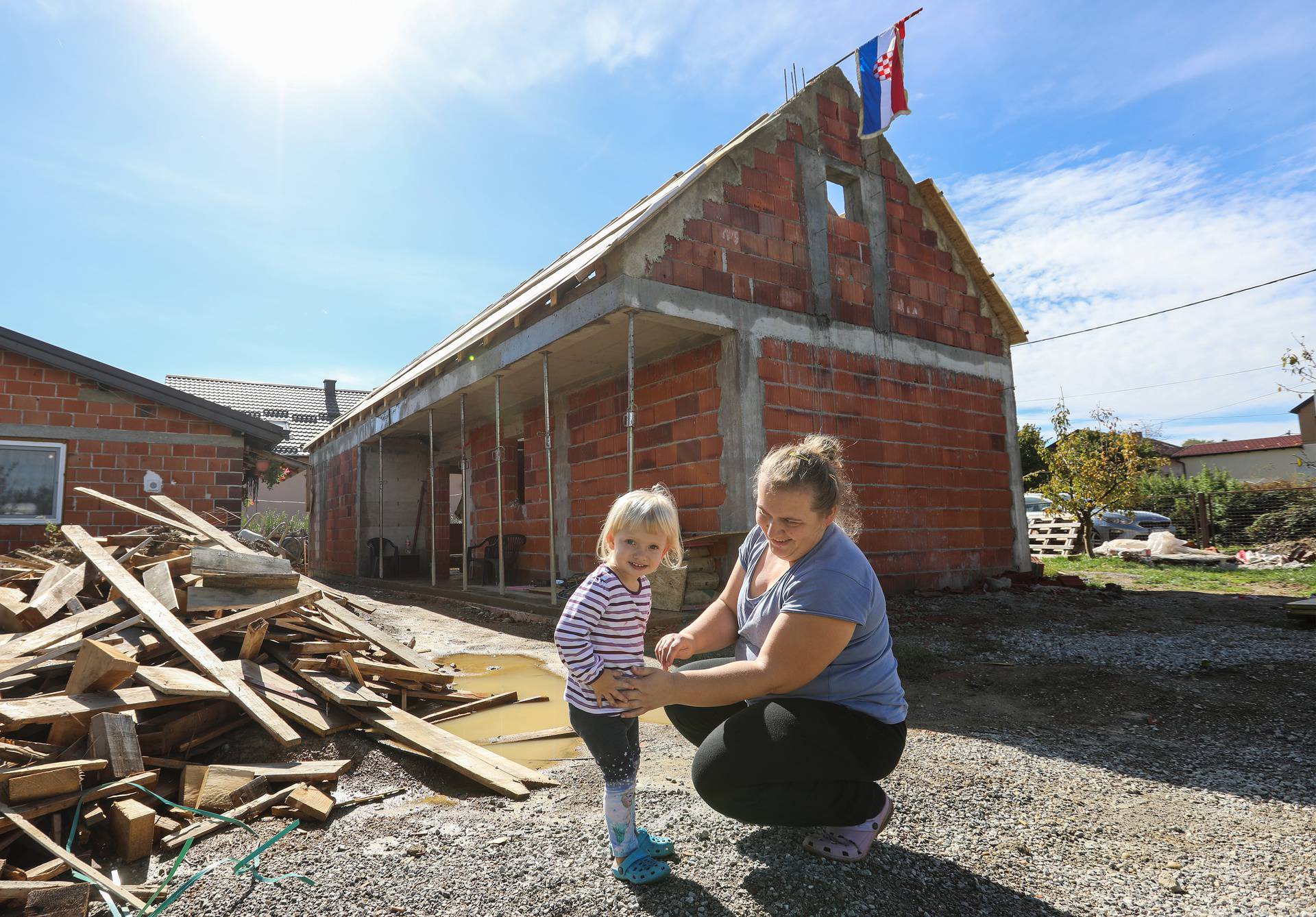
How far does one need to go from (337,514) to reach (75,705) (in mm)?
14630

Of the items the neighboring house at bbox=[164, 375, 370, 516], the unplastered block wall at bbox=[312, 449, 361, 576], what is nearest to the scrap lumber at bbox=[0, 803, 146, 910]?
the unplastered block wall at bbox=[312, 449, 361, 576]

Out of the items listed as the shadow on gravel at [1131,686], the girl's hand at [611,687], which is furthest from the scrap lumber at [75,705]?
the shadow on gravel at [1131,686]

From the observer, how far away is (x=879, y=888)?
6.95 feet

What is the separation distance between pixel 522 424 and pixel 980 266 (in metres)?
7.38

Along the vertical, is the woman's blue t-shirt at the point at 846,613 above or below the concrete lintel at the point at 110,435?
below

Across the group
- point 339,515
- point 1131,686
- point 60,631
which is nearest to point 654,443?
point 1131,686

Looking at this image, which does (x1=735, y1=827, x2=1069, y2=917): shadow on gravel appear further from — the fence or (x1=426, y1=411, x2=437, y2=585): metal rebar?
the fence

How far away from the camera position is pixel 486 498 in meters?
12.8

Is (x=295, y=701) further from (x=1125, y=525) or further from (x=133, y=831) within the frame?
(x=1125, y=525)

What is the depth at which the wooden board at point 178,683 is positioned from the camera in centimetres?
339

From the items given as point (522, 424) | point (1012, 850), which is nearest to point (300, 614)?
point (1012, 850)

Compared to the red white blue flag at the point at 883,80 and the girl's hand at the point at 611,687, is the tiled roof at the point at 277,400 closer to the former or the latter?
the red white blue flag at the point at 883,80

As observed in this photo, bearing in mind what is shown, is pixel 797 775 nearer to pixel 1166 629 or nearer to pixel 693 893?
pixel 693 893

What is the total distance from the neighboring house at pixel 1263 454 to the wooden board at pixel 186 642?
132 ft
